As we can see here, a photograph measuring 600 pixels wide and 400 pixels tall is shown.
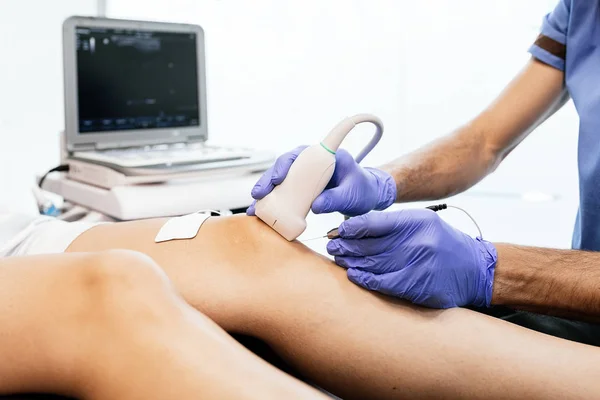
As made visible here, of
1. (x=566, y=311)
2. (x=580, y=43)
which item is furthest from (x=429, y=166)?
(x=566, y=311)

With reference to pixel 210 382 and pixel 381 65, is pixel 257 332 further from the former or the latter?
pixel 381 65

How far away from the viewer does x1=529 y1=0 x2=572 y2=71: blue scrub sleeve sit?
4.65 ft

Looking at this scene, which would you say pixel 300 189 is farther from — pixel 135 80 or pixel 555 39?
pixel 135 80

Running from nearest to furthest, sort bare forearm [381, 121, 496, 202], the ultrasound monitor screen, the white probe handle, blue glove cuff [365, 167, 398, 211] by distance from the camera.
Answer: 1. the white probe handle
2. blue glove cuff [365, 167, 398, 211]
3. bare forearm [381, 121, 496, 202]
4. the ultrasound monitor screen

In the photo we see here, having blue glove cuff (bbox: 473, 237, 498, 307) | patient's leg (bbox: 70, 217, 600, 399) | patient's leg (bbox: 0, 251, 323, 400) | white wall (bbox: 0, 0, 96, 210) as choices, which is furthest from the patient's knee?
white wall (bbox: 0, 0, 96, 210)

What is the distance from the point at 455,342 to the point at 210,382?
385 millimetres

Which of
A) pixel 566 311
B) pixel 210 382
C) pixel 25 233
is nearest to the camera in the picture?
pixel 210 382

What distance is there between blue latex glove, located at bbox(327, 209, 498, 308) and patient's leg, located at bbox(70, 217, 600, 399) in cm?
2

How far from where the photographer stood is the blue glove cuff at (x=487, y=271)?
961 millimetres

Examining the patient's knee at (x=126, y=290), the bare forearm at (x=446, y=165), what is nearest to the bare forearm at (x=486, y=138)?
the bare forearm at (x=446, y=165)

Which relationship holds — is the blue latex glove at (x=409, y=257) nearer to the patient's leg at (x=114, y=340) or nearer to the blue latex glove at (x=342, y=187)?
the blue latex glove at (x=342, y=187)

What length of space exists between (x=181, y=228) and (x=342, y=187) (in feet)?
0.90

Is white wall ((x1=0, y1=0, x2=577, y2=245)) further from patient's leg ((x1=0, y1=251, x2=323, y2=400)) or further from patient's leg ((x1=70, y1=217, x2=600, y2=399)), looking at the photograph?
patient's leg ((x1=0, y1=251, x2=323, y2=400))

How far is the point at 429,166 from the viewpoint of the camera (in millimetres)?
1458
